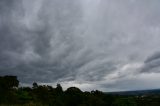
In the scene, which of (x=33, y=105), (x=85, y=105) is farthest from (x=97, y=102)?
(x=33, y=105)

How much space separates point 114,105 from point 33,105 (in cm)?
1737

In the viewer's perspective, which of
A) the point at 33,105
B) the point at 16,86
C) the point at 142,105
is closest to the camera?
the point at 33,105

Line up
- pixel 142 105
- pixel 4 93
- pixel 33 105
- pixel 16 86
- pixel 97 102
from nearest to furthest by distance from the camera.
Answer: pixel 33 105
pixel 4 93
pixel 97 102
pixel 142 105
pixel 16 86

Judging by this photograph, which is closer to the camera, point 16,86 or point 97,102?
point 97,102

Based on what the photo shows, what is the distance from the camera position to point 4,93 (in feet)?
184

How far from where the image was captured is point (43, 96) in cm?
6688

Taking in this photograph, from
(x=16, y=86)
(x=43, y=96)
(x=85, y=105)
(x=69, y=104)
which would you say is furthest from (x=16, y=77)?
(x=85, y=105)

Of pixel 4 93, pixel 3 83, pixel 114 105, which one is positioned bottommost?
pixel 114 105

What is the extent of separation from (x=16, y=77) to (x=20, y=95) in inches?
682

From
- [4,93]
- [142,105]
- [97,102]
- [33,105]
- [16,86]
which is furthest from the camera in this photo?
[16,86]

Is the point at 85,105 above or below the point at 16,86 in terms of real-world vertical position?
below

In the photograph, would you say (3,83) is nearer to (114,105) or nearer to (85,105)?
(85,105)

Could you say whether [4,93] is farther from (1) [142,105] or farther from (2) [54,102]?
(1) [142,105]

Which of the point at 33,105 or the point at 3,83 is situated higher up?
the point at 3,83
